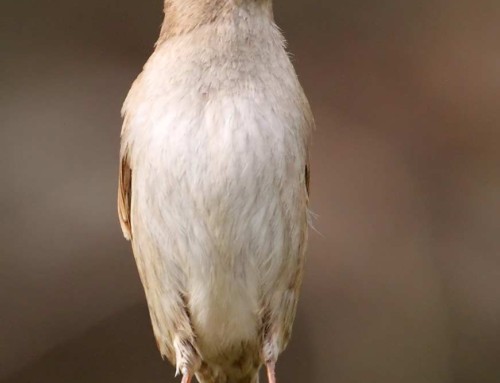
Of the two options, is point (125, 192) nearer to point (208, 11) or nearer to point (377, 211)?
point (208, 11)

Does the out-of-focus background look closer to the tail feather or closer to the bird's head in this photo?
the tail feather

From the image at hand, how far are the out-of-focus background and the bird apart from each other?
0.84 m

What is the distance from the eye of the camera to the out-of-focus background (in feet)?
8.69

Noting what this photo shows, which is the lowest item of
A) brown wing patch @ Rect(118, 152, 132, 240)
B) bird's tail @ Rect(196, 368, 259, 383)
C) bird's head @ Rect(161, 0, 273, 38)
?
bird's tail @ Rect(196, 368, 259, 383)

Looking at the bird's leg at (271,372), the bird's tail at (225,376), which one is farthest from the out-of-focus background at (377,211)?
the bird's leg at (271,372)

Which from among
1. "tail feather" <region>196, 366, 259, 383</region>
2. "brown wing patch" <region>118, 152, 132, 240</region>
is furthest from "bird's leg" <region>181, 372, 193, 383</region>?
"brown wing patch" <region>118, 152, 132, 240</region>

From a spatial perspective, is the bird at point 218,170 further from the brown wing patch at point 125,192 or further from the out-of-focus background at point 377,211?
the out-of-focus background at point 377,211

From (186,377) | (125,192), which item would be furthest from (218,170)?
(186,377)

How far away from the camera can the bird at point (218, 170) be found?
168 cm

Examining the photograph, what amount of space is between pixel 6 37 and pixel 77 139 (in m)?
0.30

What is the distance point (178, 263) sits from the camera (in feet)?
5.81

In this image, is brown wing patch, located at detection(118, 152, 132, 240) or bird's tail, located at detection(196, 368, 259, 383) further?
bird's tail, located at detection(196, 368, 259, 383)

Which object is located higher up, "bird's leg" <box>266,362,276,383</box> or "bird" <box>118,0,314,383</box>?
"bird" <box>118,0,314,383</box>

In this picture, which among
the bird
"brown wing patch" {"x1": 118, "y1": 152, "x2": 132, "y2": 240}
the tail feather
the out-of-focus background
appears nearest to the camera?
the bird
